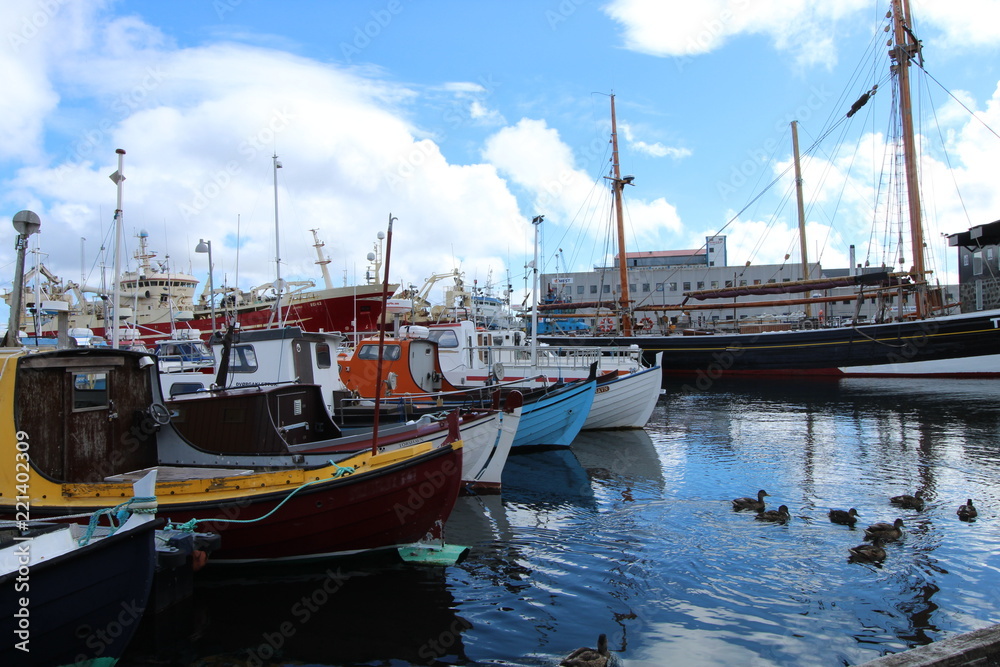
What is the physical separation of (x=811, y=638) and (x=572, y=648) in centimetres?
236

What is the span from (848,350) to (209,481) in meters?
37.8

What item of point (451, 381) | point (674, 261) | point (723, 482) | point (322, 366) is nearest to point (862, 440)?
point (723, 482)

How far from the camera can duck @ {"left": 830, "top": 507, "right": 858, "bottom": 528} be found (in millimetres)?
9547

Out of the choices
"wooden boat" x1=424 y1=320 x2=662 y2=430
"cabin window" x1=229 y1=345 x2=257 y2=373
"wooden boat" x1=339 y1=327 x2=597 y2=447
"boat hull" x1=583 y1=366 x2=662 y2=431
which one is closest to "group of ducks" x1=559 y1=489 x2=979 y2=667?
"wooden boat" x1=339 y1=327 x2=597 y2=447

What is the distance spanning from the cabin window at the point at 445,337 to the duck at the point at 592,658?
50.5ft

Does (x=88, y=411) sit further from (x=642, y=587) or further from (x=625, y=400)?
(x=625, y=400)

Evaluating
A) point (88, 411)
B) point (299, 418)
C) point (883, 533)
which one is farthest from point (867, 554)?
point (88, 411)

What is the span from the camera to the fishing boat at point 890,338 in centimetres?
3306

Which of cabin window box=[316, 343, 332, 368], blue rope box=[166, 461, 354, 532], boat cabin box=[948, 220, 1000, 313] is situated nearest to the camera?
blue rope box=[166, 461, 354, 532]

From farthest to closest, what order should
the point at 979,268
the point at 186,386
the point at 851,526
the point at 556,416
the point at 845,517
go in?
the point at 979,268 → the point at 556,416 → the point at 186,386 → the point at 845,517 → the point at 851,526

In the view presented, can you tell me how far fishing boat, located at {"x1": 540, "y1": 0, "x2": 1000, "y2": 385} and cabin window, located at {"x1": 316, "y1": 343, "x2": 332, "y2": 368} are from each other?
91.9 ft

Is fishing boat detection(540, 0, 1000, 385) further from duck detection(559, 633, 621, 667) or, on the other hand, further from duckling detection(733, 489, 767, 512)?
duck detection(559, 633, 621, 667)

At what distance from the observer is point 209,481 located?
23.1ft

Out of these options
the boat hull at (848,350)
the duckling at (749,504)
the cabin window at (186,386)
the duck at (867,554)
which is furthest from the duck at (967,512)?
the boat hull at (848,350)
